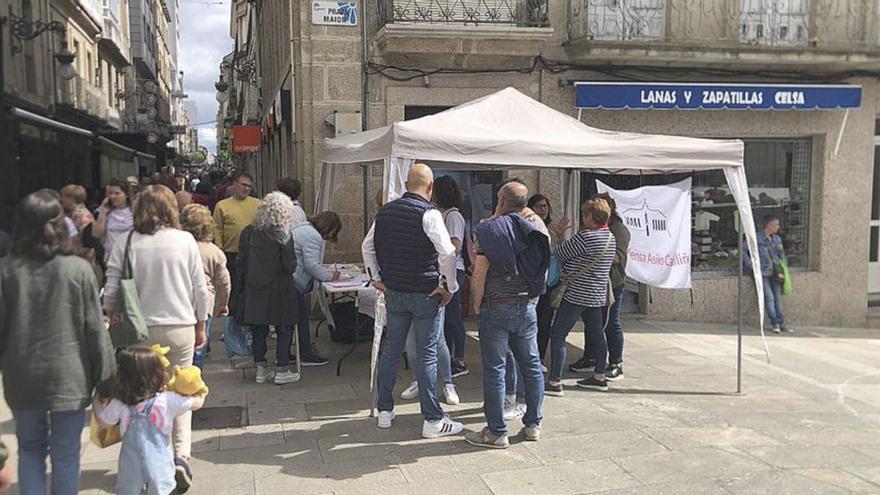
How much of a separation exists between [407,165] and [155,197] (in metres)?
1.90

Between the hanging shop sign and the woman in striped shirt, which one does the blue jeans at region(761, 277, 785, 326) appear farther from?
the hanging shop sign

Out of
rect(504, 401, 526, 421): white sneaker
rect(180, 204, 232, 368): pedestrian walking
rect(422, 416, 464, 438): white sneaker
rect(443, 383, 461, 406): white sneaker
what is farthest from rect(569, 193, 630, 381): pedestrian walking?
rect(180, 204, 232, 368): pedestrian walking

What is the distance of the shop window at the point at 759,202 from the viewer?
10234mm

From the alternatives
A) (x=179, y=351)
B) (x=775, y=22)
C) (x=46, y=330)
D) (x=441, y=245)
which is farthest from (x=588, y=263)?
(x=775, y=22)

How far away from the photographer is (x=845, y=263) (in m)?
10.4

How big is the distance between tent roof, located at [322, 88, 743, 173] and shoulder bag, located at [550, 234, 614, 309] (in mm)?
698

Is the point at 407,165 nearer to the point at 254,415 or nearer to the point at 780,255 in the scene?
the point at 254,415

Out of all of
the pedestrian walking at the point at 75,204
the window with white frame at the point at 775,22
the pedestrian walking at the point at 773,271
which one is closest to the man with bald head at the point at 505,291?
the pedestrian walking at the point at 75,204

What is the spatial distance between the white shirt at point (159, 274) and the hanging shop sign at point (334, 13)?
5.57m

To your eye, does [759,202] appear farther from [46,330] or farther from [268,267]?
[46,330]

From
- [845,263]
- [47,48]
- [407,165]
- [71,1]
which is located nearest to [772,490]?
[407,165]

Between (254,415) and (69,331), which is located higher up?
(69,331)

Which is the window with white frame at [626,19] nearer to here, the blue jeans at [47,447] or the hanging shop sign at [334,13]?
the hanging shop sign at [334,13]

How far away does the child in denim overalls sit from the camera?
3326 mm
